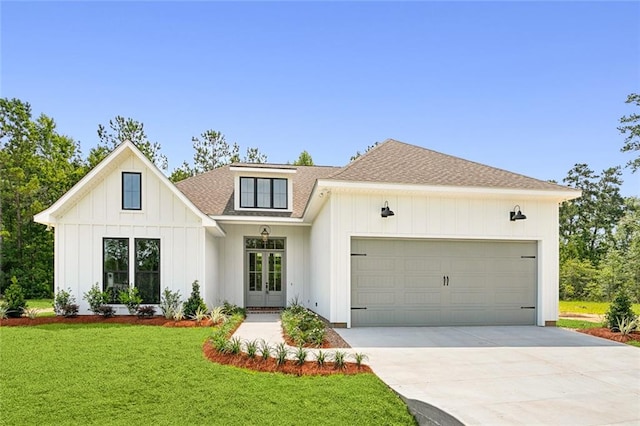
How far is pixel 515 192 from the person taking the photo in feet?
33.9

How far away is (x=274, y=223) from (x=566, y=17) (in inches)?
418

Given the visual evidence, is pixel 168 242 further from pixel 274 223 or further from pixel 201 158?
pixel 201 158

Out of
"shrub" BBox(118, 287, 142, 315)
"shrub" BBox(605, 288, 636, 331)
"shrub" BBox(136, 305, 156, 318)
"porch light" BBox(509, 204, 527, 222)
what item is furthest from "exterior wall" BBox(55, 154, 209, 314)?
"shrub" BBox(605, 288, 636, 331)

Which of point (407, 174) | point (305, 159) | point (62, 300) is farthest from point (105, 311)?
point (305, 159)

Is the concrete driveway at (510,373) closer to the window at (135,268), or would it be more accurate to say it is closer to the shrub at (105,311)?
the window at (135,268)

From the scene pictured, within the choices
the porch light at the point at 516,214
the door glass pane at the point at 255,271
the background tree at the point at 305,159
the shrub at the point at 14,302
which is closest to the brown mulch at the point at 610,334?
the porch light at the point at 516,214

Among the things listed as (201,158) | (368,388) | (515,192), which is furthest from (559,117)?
(201,158)

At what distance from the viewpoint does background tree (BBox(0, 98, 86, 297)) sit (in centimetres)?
2142

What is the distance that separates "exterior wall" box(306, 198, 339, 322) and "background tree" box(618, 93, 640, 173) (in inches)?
579

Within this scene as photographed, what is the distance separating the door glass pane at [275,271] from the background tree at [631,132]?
1604 centimetres

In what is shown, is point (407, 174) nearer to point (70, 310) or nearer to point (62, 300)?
point (70, 310)

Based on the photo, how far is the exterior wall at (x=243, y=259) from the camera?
47.7 feet

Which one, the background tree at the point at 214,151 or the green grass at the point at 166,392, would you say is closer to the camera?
the green grass at the point at 166,392

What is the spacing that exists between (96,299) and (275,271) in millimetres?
6076
